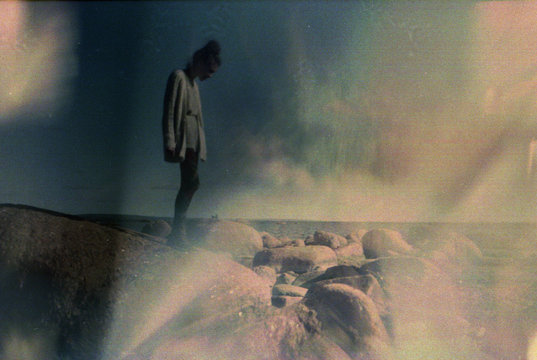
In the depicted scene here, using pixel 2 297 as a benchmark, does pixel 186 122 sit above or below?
above

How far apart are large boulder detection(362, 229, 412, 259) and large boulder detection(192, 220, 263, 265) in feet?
5.70

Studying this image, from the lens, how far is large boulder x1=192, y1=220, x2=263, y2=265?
18.1 ft

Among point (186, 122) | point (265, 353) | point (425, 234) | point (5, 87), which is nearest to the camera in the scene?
point (265, 353)

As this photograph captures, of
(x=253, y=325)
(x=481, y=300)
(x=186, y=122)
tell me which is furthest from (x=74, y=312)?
(x=481, y=300)

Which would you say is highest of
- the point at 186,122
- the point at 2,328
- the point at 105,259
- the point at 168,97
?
the point at 168,97

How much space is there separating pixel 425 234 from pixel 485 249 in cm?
83

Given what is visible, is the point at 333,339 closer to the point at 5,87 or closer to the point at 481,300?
the point at 481,300

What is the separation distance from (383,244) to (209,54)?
4.18 metres

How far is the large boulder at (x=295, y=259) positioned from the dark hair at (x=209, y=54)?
3.00 metres

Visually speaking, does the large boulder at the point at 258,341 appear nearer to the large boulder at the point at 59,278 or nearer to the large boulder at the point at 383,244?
the large boulder at the point at 59,278

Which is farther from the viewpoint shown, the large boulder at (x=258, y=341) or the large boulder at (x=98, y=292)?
the large boulder at (x=98, y=292)

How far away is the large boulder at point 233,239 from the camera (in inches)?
217

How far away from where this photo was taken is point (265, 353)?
2.22m

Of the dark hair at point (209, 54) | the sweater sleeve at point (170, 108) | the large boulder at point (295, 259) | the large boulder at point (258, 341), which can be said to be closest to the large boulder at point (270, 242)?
the large boulder at point (295, 259)
